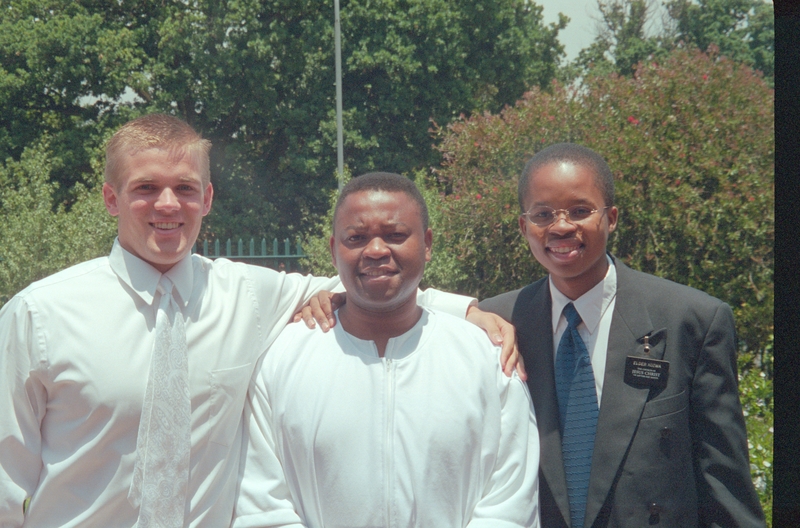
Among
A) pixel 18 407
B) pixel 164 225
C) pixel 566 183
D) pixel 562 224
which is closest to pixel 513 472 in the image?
pixel 562 224

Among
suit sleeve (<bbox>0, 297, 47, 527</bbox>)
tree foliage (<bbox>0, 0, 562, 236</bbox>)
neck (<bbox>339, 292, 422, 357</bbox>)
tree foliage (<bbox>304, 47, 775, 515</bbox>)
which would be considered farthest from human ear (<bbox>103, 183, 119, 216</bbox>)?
tree foliage (<bbox>0, 0, 562, 236</bbox>)

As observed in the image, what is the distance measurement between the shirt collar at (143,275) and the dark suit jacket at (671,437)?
4.22ft

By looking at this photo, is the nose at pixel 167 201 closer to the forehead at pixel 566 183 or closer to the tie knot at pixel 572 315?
the forehead at pixel 566 183

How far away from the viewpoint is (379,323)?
270 centimetres

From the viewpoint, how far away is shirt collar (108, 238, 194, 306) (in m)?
2.56

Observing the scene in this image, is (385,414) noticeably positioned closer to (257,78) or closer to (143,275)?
(143,275)

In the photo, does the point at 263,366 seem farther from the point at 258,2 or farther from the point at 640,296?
the point at 258,2

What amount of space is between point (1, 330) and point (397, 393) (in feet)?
4.04

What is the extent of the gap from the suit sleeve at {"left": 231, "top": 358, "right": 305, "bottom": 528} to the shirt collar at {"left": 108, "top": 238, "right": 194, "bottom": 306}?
1.25 feet

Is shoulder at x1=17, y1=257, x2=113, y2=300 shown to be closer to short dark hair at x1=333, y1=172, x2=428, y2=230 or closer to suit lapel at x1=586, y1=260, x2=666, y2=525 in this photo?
short dark hair at x1=333, y1=172, x2=428, y2=230

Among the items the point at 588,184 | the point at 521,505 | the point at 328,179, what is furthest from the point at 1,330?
the point at 328,179

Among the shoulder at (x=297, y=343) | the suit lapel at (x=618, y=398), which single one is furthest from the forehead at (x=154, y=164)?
the suit lapel at (x=618, y=398)

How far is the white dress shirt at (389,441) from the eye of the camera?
2418 mm

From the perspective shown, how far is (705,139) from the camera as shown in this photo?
32.5 ft
